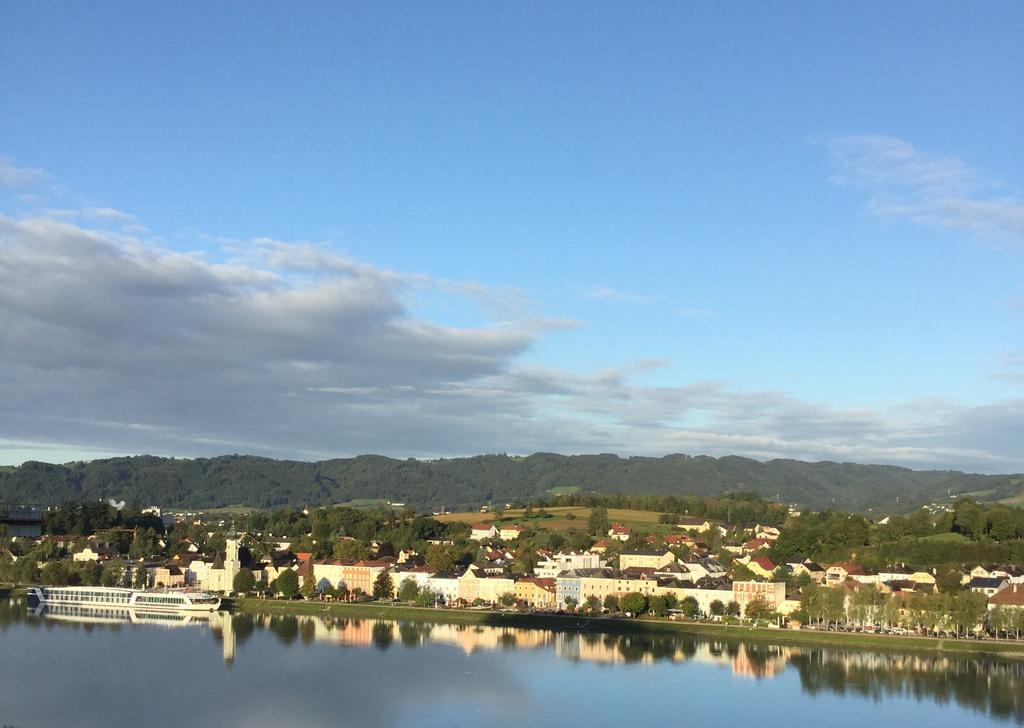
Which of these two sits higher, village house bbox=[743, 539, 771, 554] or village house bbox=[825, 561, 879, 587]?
village house bbox=[743, 539, 771, 554]

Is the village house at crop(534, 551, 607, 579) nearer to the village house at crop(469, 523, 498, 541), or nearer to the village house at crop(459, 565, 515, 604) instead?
the village house at crop(459, 565, 515, 604)

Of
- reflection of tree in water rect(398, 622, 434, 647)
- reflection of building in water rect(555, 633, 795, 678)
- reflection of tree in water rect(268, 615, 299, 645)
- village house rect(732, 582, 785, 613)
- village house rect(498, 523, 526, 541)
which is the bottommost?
reflection of tree in water rect(268, 615, 299, 645)

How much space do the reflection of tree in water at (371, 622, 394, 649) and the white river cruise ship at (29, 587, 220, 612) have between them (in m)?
12.9

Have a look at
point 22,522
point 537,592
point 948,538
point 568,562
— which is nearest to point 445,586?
point 537,592

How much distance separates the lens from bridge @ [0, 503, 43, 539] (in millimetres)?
93706

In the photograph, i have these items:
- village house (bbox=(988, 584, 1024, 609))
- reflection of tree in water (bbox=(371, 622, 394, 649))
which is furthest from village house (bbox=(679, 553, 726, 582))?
reflection of tree in water (bbox=(371, 622, 394, 649))

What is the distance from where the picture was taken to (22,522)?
96.6 m

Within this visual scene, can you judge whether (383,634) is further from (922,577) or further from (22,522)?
(22,522)

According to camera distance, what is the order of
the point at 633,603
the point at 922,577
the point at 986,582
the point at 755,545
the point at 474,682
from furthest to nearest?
the point at 755,545 → the point at 922,577 → the point at 986,582 → the point at 633,603 → the point at 474,682

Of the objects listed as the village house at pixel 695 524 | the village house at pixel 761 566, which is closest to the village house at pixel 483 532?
the village house at pixel 695 524

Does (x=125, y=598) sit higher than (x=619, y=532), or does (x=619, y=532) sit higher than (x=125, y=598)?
(x=619, y=532)

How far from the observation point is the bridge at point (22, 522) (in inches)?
3689

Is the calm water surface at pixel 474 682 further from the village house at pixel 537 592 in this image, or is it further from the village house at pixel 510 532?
the village house at pixel 510 532

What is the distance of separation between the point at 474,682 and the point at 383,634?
42.1 ft
